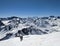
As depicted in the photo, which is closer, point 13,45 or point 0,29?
point 13,45

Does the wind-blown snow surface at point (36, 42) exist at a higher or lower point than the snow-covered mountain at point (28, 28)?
higher

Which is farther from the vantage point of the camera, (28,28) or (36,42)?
(28,28)

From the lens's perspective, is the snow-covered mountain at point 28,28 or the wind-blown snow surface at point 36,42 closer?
the wind-blown snow surface at point 36,42

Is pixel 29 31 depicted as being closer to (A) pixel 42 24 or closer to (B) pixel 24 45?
(A) pixel 42 24

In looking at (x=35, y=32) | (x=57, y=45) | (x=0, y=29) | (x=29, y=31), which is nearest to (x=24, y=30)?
(x=29, y=31)

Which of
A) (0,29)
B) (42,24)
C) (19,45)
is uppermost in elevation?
(19,45)

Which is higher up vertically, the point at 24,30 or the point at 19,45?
the point at 19,45

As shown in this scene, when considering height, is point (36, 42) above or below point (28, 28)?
above

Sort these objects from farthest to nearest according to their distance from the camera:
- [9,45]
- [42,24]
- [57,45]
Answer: [42,24] < [9,45] < [57,45]

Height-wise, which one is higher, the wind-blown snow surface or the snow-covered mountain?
the wind-blown snow surface

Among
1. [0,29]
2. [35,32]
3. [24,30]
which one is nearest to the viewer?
[35,32]

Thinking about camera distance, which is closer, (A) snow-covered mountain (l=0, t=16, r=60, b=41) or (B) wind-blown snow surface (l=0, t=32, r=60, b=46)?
(B) wind-blown snow surface (l=0, t=32, r=60, b=46)
